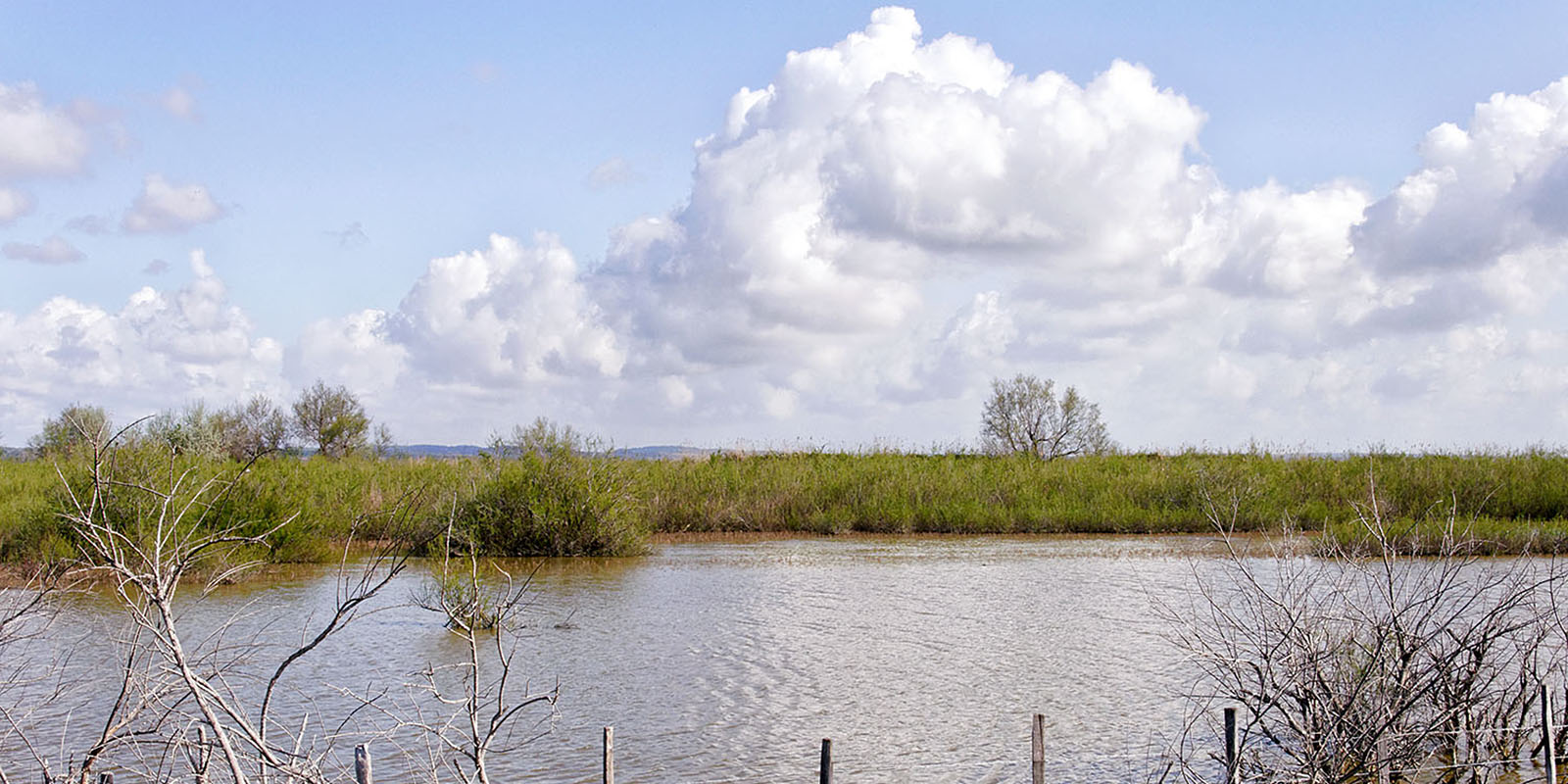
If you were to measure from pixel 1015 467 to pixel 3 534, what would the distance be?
2029 centimetres

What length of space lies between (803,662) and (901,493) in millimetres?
15598

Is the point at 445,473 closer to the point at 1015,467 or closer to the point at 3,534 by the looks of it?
the point at 3,534

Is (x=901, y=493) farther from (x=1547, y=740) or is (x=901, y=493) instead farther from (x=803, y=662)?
(x=1547, y=740)

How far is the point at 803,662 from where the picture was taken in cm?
1125

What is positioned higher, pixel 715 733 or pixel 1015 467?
pixel 1015 467

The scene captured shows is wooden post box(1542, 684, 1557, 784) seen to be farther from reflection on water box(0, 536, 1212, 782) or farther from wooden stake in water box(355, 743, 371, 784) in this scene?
wooden stake in water box(355, 743, 371, 784)

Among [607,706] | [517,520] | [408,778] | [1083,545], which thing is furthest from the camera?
[1083,545]

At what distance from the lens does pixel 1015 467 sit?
2873 centimetres

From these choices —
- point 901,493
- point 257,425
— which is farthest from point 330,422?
point 901,493

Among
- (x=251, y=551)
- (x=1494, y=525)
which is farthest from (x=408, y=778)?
(x=1494, y=525)

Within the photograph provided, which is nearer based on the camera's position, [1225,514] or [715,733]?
[715,733]

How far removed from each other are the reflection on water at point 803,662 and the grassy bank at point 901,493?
1785 millimetres

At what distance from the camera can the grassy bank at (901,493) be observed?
65.6 feet

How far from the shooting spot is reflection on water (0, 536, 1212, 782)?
806 cm
